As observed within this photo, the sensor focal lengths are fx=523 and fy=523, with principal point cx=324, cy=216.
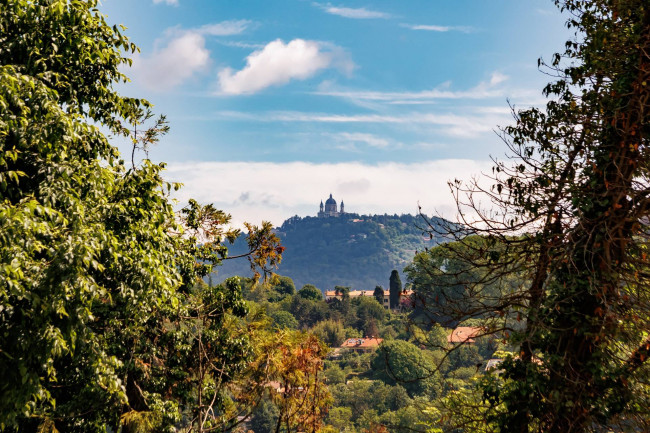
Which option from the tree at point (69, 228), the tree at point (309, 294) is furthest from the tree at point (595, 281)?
the tree at point (309, 294)

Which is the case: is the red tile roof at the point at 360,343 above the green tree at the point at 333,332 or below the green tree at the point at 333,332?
below

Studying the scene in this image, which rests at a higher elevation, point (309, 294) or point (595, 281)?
point (595, 281)

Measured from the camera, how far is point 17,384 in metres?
6.18

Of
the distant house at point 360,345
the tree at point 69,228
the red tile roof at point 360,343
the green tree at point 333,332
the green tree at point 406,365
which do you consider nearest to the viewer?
the tree at point 69,228

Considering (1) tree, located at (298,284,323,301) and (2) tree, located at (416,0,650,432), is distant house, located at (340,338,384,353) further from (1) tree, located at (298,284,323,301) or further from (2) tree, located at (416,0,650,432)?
(2) tree, located at (416,0,650,432)

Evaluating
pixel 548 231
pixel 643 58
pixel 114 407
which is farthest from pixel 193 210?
pixel 643 58

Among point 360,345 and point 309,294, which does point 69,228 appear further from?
point 309,294

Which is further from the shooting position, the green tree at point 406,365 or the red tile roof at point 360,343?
the red tile roof at point 360,343

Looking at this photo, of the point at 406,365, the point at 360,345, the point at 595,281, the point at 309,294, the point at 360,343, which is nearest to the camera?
the point at 595,281

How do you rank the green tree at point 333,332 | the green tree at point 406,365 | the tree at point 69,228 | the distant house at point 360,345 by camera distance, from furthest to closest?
1. the green tree at point 333,332
2. the distant house at point 360,345
3. the green tree at point 406,365
4. the tree at point 69,228

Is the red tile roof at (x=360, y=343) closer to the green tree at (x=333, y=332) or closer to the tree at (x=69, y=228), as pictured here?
the green tree at (x=333, y=332)

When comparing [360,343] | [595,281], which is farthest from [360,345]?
[595,281]

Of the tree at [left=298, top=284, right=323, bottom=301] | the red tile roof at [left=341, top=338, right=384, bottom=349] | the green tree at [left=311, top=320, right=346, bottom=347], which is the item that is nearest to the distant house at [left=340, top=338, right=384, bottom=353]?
the red tile roof at [left=341, top=338, right=384, bottom=349]

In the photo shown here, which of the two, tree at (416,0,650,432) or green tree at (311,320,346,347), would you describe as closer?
tree at (416,0,650,432)
